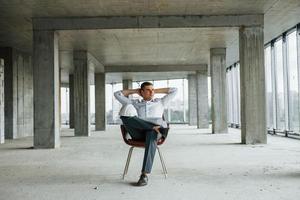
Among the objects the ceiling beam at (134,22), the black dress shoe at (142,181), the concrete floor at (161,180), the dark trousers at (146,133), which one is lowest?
the concrete floor at (161,180)

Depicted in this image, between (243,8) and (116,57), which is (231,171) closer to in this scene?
(243,8)

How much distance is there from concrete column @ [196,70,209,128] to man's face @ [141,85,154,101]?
2206cm

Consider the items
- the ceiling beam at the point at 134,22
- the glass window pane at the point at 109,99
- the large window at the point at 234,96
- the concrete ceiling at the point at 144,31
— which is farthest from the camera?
the glass window pane at the point at 109,99

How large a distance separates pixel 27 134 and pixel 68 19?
10.2 metres

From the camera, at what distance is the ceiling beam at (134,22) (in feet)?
47.2

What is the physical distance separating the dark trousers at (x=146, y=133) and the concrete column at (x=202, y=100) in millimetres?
22313

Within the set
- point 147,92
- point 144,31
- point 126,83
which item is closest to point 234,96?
point 126,83

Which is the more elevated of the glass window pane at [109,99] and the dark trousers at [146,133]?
the glass window pane at [109,99]

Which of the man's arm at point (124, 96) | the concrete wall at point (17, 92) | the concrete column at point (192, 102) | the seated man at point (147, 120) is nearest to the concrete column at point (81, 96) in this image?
the concrete wall at point (17, 92)

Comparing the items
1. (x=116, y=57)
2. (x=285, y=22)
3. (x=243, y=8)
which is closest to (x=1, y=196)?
(x=243, y=8)

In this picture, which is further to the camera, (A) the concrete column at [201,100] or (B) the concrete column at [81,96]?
(A) the concrete column at [201,100]

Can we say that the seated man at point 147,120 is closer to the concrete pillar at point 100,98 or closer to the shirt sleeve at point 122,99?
the shirt sleeve at point 122,99

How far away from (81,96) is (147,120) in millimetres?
16453

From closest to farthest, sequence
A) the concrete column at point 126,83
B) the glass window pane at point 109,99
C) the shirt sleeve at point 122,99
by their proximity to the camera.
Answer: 1. the shirt sleeve at point 122,99
2. the concrete column at point 126,83
3. the glass window pane at point 109,99
